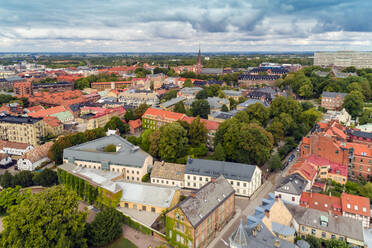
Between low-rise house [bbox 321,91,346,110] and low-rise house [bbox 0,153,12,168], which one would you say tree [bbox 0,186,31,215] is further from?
low-rise house [bbox 321,91,346,110]

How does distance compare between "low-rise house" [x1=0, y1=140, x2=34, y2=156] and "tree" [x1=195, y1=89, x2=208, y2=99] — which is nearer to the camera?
"low-rise house" [x1=0, y1=140, x2=34, y2=156]

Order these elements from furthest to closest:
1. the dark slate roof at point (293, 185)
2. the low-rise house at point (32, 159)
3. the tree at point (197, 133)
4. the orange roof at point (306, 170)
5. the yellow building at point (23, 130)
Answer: the yellow building at point (23, 130) < the tree at point (197, 133) < the low-rise house at point (32, 159) < the orange roof at point (306, 170) < the dark slate roof at point (293, 185)

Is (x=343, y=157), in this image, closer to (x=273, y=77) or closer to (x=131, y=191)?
(x=131, y=191)

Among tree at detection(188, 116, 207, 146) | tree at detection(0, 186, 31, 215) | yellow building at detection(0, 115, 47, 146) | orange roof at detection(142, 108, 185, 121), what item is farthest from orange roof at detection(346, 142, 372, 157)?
yellow building at detection(0, 115, 47, 146)

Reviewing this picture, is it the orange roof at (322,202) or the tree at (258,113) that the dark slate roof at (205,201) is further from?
the tree at (258,113)

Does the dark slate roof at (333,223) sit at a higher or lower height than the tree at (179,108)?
lower

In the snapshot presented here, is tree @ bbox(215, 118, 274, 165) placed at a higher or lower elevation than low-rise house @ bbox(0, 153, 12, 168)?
higher

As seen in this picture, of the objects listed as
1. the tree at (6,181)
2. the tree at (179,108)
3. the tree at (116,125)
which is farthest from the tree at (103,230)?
the tree at (179,108)
